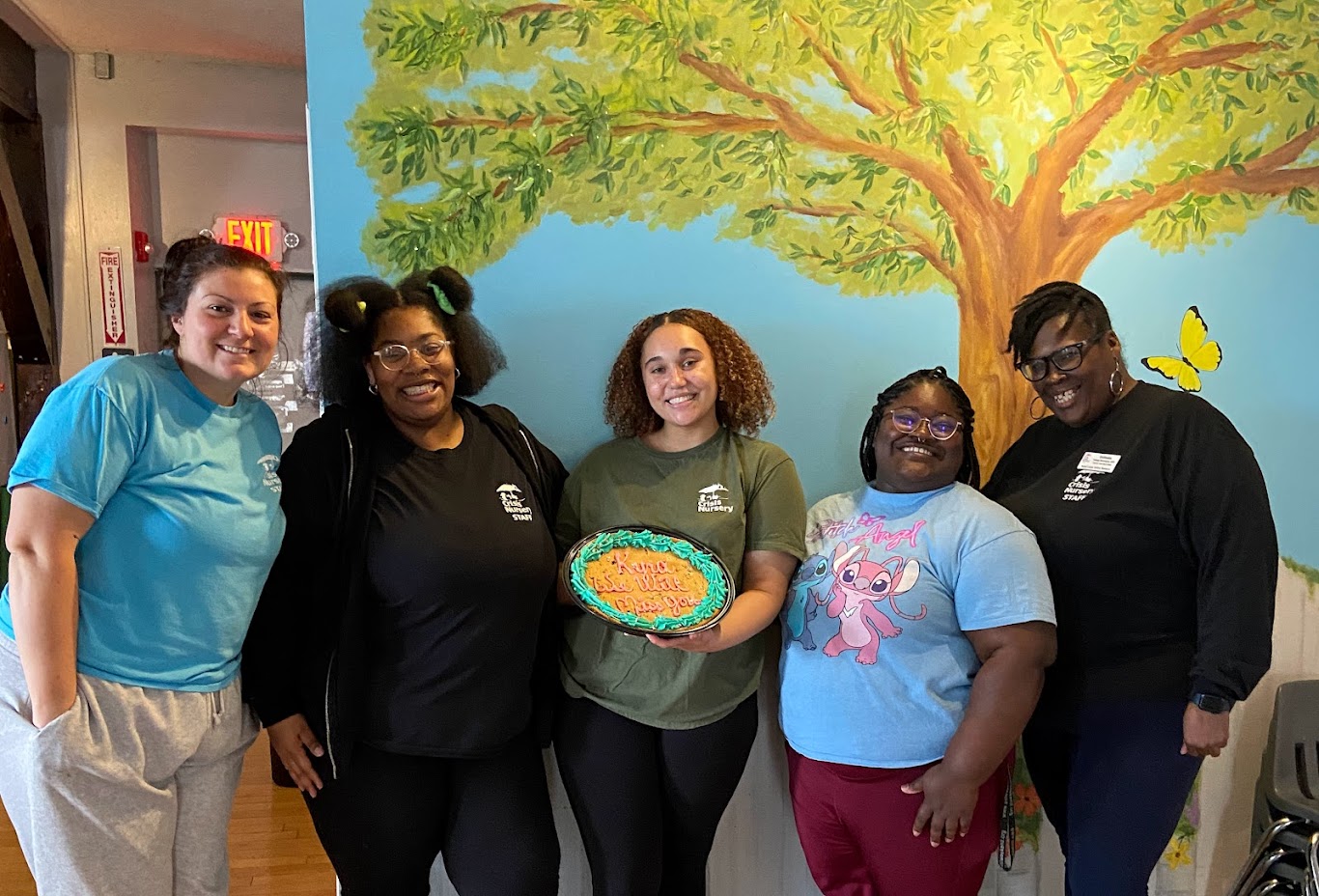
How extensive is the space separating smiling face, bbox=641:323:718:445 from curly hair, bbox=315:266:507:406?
1.21 ft

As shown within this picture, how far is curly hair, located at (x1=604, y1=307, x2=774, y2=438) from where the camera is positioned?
1.67 meters

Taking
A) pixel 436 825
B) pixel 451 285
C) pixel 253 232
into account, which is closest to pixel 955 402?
pixel 451 285

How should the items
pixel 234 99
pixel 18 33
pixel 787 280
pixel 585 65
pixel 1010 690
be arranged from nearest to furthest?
pixel 1010 690, pixel 585 65, pixel 787 280, pixel 18 33, pixel 234 99

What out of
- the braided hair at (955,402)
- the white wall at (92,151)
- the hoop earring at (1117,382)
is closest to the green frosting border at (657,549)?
the braided hair at (955,402)

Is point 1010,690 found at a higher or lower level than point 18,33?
lower

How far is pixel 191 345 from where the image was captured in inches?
53.2

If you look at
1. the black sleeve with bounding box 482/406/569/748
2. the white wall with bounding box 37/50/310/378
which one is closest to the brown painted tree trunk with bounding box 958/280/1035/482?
the black sleeve with bounding box 482/406/569/748

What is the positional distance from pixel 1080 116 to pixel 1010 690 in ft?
4.97

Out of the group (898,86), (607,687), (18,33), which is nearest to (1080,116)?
(898,86)

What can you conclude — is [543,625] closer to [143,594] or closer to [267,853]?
[143,594]

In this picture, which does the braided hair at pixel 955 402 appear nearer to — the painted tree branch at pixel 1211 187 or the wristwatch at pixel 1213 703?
the wristwatch at pixel 1213 703

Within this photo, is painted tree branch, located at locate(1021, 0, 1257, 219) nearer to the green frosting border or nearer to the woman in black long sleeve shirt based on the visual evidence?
the woman in black long sleeve shirt

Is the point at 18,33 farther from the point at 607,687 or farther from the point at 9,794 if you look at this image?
the point at 607,687

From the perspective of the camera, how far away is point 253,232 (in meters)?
3.43
